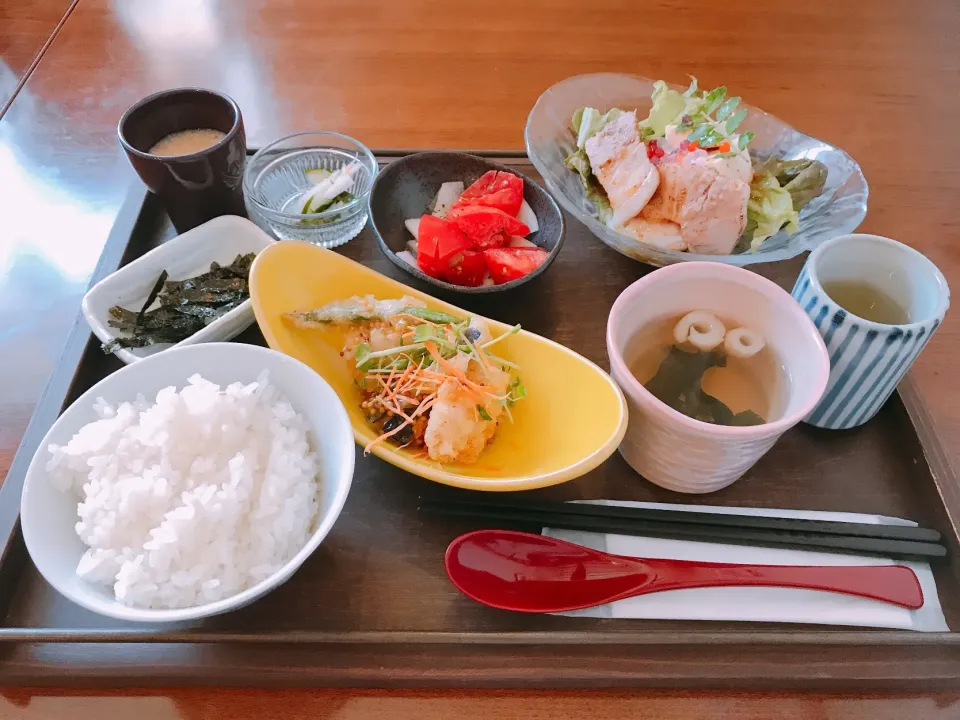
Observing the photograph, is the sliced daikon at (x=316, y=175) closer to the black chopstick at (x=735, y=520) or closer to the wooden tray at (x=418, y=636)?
Answer: the wooden tray at (x=418, y=636)

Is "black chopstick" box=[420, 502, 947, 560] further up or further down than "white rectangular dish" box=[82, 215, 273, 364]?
further down

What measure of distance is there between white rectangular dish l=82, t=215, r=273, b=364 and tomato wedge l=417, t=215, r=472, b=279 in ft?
1.18

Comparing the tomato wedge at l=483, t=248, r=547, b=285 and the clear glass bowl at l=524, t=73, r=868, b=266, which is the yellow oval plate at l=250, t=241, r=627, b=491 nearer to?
the tomato wedge at l=483, t=248, r=547, b=285

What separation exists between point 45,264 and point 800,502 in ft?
5.81

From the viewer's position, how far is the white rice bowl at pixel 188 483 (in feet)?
3.02

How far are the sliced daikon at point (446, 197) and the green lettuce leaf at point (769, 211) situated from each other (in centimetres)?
70

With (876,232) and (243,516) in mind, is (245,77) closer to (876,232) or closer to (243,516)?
(243,516)

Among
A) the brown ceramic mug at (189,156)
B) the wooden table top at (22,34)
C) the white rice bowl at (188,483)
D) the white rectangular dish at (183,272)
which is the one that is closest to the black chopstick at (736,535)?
the white rice bowl at (188,483)

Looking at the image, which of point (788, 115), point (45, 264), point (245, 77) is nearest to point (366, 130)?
point (245, 77)

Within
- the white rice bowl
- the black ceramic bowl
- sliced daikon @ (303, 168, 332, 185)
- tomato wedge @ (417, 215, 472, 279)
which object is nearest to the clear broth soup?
the black ceramic bowl

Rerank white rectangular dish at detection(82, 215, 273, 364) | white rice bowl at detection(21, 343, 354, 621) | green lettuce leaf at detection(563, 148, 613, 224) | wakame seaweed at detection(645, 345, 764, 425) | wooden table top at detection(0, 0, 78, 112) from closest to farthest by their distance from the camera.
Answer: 1. white rice bowl at detection(21, 343, 354, 621)
2. wakame seaweed at detection(645, 345, 764, 425)
3. white rectangular dish at detection(82, 215, 273, 364)
4. green lettuce leaf at detection(563, 148, 613, 224)
5. wooden table top at detection(0, 0, 78, 112)

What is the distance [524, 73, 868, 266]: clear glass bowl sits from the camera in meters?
1.50

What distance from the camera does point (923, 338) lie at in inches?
44.0

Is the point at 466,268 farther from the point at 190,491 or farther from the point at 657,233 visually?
the point at 190,491
